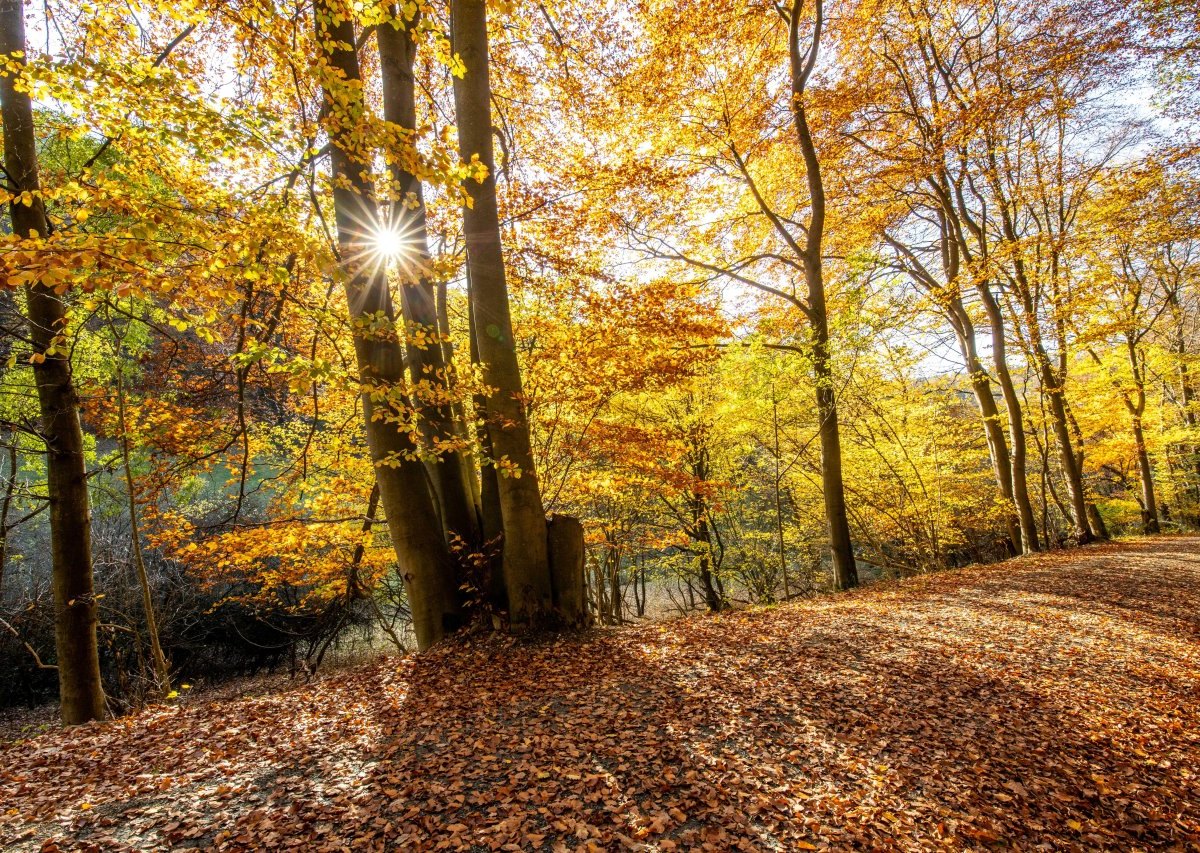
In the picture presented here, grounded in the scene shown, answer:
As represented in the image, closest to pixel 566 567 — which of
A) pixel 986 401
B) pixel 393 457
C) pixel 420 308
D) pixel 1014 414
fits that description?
pixel 393 457

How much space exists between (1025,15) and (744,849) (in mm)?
15936

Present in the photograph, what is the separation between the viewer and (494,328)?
560cm

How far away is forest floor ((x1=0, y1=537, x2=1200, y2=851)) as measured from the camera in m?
2.71

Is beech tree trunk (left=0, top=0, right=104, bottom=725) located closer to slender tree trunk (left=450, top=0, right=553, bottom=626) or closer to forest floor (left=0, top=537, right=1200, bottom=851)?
forest floor (left=0, top=537, right=1200, bottom=851)

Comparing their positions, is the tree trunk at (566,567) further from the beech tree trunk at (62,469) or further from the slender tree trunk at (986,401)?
the slender tree trunk at (986,401)

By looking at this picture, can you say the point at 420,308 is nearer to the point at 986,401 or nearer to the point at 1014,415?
the point at 1014,415

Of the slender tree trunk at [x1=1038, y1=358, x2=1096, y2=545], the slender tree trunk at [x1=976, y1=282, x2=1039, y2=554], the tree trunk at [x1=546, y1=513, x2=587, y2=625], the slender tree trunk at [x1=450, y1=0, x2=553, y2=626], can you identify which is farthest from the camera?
the slender tree trunk at [x1=1038, y1=358, x2=1096, y2=545]

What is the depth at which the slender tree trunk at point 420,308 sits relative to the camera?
18.9 ft

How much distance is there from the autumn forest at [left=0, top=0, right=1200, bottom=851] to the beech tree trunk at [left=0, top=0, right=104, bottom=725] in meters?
0.04

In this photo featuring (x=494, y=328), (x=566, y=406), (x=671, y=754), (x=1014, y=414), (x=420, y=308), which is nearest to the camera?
(x=671, y=754)

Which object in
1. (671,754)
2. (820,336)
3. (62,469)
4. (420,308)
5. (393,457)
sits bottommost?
(671,754)

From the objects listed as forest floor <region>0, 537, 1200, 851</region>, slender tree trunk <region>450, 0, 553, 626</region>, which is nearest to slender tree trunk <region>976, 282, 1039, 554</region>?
forest floor <region>0, 537, 1200, 851</region>

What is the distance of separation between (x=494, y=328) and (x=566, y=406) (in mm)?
2891

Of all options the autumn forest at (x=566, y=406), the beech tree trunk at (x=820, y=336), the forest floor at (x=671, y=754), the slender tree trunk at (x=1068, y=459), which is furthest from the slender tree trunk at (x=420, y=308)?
the slender tree trunk at (x=1068, y=459)
